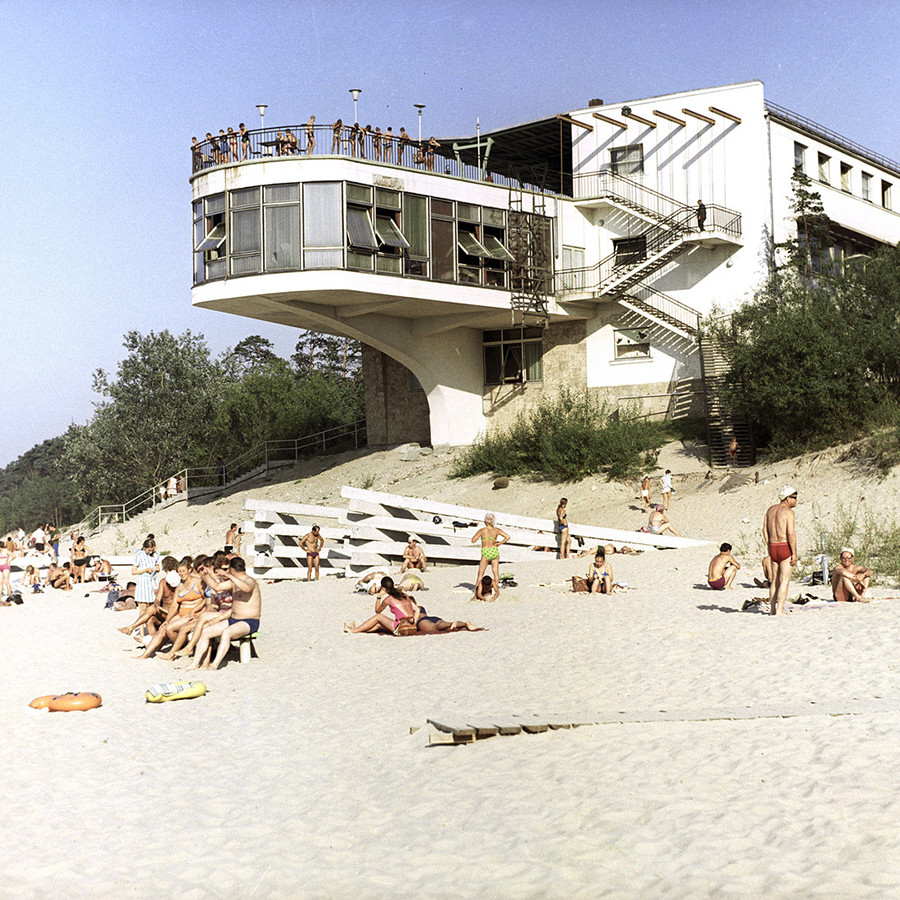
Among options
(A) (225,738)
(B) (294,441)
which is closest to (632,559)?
(A) (225,738)

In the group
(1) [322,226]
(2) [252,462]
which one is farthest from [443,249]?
(2) [252,462]

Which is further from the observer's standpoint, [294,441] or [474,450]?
[294,441]

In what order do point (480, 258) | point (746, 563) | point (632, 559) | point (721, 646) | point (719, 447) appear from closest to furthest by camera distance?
1. point (721, 646)
2. point (746, 563)
3. point (632, 559)
4. point (719, 447)
5. point (480, 258)

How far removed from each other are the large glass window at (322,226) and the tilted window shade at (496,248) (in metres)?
5.89

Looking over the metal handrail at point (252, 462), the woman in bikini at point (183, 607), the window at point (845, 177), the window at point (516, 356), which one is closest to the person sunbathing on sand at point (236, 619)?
the woman in bikini at point (183, 607)

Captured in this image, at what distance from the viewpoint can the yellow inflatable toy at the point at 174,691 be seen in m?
11.8

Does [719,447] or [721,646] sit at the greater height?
[719,447]

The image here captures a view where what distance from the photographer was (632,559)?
2383cm

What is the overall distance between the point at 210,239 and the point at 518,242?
33.8 feet

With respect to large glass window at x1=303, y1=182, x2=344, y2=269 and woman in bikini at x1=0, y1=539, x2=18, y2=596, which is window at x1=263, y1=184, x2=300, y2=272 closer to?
large glass window at x1=303, y1=182, x2=344, y2=269

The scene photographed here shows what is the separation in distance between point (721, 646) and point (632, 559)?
422 inches

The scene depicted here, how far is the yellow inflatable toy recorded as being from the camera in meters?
11.8

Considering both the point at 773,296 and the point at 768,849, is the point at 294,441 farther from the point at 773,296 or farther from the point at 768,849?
the point at 768,849

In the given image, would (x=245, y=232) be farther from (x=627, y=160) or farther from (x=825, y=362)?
(x=825, y=362)
